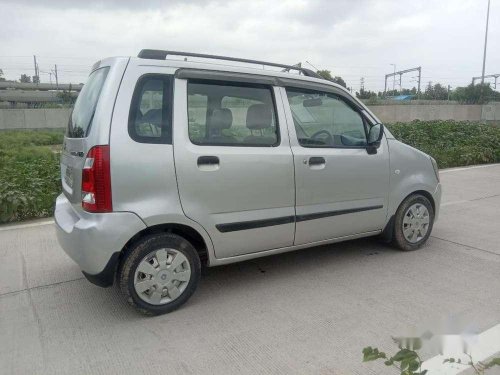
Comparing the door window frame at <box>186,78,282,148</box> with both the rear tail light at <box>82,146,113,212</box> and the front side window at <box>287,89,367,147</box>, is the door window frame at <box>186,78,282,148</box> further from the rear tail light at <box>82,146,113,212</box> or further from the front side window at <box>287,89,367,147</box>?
the rear tail light at <box>82,146,113,212</box>

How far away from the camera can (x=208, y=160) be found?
3.19 meters

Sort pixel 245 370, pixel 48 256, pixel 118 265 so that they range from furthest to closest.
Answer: pixel 48 256
pixel 118 265
pixel 245 370

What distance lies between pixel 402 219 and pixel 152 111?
2.73 m

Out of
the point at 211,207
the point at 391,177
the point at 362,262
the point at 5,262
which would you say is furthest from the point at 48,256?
the point at 391,177

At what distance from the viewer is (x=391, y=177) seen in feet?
13.9

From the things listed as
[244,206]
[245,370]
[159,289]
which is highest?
[244,206]

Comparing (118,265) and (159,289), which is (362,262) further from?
(118,265)

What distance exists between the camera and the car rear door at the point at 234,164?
3152 mm

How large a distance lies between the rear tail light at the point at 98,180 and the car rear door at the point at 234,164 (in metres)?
0.48

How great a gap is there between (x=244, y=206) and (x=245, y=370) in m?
1.26

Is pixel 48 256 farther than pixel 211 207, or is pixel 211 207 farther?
pixel 48 256

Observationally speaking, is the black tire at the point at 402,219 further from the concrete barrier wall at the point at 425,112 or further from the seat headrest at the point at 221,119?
the concrete barrier wall at the point at 425,112

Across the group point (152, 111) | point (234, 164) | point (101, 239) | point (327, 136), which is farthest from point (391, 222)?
point (101, 239)

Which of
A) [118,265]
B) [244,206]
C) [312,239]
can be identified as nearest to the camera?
[118,265]
